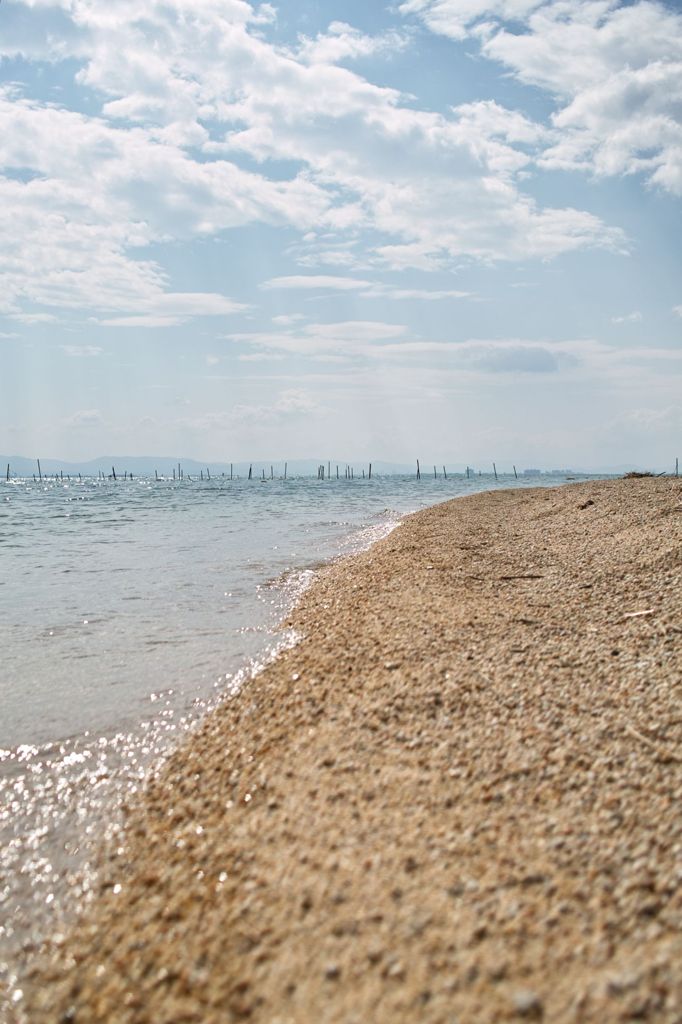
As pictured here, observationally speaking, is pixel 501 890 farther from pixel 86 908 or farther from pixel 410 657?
pixel 410 657

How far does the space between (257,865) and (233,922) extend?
0.48m

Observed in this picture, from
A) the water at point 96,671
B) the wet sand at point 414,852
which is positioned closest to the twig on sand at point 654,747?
the wet sand at point 414,852

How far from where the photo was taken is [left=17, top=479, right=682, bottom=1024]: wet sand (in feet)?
10.6

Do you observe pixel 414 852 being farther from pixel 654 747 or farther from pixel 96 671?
pixel 96 671

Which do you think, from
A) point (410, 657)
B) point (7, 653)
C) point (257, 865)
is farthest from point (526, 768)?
point (7, 653)

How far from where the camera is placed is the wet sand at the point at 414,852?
3219mm

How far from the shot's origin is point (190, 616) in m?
12.6

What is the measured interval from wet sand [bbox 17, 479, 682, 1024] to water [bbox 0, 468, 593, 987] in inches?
16.8

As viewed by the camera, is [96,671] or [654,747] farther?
[96,671]

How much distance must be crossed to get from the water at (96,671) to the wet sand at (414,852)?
43 centimetres

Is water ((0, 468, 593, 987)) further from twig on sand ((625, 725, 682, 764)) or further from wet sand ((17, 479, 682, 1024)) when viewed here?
twig on sand ((625, 725, 682, 764))

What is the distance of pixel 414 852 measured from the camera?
162 inches

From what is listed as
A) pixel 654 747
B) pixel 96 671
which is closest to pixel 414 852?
pixel 654 747

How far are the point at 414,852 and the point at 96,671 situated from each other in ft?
21.7
